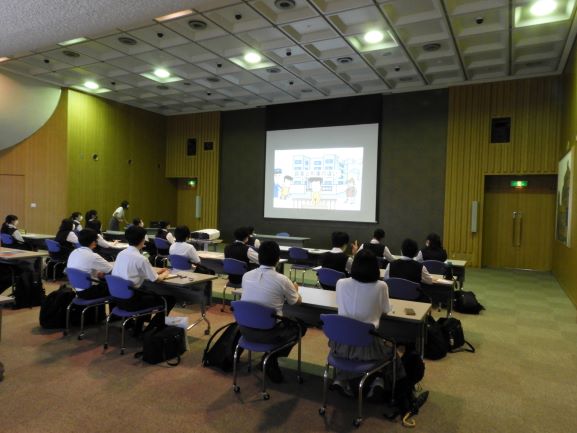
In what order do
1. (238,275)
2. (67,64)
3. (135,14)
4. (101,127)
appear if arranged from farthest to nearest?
(101,127), (67,64), (238,275), (135,14)

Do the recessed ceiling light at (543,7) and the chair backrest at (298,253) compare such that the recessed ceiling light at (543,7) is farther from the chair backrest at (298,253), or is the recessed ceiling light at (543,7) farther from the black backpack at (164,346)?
the black backpack at (164,346)

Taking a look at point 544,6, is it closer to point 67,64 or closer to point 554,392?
point 554,392

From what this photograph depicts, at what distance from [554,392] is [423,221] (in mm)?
7596

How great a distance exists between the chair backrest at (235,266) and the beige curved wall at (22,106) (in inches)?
347

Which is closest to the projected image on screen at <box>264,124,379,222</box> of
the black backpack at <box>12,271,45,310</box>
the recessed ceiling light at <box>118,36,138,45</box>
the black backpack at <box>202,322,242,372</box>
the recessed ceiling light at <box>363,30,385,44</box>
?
the recessed ceiling light at <box>363,30,385,44</box>

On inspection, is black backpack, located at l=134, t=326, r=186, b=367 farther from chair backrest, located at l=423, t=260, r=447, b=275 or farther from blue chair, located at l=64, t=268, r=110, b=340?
chair backrest, located at l=423, t=260, r=447, b=275

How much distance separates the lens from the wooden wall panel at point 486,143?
369 inches

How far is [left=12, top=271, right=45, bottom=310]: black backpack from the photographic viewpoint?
18.5 ft

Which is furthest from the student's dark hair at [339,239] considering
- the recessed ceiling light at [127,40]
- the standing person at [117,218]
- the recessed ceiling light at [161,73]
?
the standing person at [117,218]

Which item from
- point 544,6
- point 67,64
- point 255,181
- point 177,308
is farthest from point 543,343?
point 67,64

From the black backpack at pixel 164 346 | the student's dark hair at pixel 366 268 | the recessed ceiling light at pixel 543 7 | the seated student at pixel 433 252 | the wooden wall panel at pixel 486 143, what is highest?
the recessed ceiling light at pixel 543 7

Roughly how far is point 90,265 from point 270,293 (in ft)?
7.44

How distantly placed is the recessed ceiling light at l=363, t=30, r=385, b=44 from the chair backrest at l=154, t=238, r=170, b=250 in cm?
541

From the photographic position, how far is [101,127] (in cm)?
1220
